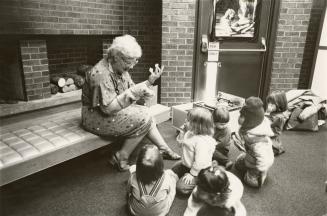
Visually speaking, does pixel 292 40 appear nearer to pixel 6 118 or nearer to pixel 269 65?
pixel 269 65

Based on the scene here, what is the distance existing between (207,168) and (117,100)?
1047 millimetres

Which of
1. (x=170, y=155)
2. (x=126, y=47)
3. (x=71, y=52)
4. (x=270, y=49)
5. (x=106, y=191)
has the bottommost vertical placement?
(x=106, y=191)

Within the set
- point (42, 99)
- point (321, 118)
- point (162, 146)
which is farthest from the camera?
point (321, 118)

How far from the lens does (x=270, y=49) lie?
4160 millimetres

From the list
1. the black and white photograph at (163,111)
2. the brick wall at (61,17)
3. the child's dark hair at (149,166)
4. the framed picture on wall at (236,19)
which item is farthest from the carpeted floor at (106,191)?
the framed picture on wall at (236,19)

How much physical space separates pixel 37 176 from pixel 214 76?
2.76m

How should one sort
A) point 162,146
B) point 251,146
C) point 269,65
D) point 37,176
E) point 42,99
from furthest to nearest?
point 269,65, point 42,99, point 162,146, point 37,176, point 251,146

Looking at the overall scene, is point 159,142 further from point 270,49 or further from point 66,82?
point 270,49

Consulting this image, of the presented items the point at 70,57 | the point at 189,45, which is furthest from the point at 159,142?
the point at 70,57

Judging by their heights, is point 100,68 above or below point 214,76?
above

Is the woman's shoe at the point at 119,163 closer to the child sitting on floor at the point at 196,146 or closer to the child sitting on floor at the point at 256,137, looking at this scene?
the child sitting on floor at the point at 196,146

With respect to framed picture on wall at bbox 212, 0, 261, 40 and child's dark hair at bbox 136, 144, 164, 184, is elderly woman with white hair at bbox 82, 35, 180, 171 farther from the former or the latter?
framed picture on wall at bbox 212, 0, 261, 40

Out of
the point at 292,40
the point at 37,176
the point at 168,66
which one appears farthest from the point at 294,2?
the point at 37,176

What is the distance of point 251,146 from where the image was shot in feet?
7.97
